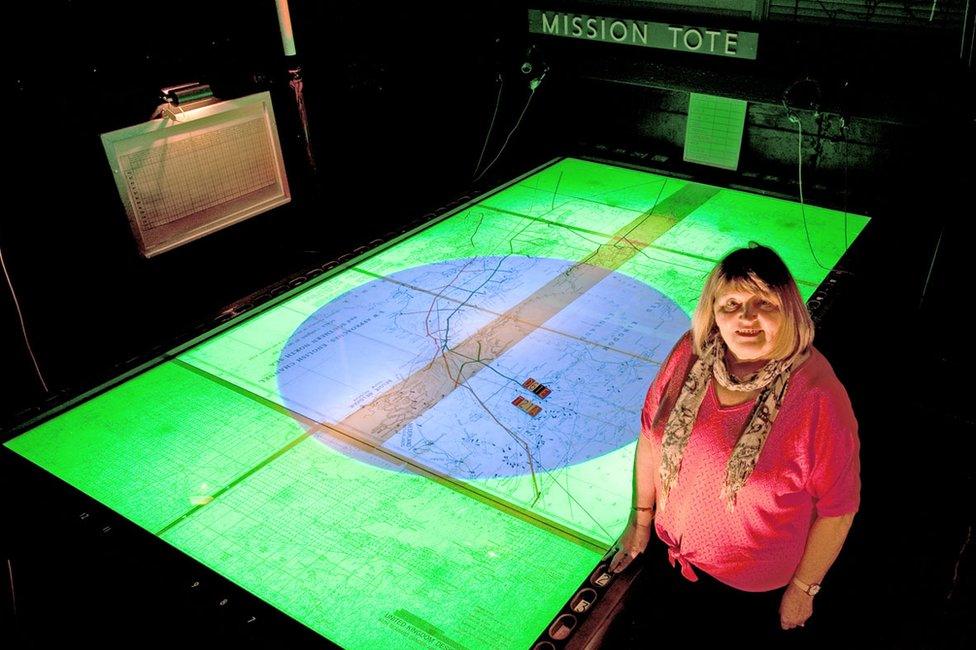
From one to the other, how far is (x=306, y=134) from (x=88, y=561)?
2483mm

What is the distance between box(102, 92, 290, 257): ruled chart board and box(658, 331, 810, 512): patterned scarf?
8.90 feet

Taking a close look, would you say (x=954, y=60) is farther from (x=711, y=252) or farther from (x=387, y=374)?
(x=387, y=374)

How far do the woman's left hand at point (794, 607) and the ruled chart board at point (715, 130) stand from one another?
3.33 metres

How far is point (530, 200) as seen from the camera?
14.0 feet

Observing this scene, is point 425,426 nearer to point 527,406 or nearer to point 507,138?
point 527,406

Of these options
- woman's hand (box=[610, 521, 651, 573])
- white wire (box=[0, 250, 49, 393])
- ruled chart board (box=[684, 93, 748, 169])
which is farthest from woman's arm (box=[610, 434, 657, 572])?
ruled chart board (box=[684, 93, 748, 169])

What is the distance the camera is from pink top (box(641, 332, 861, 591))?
4.88ft

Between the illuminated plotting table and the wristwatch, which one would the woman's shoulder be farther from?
the illuminated plotting table

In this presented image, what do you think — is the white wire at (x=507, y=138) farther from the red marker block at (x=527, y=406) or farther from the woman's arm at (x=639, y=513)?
the woman's arm at (x=639, y=513)

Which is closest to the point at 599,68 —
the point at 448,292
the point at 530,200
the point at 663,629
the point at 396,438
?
the point at 530,200

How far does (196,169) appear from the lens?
11.8ft

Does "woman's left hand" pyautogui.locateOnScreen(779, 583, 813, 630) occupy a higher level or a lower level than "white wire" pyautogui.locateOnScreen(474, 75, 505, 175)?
lower
